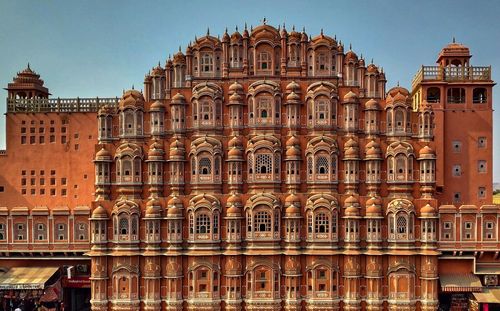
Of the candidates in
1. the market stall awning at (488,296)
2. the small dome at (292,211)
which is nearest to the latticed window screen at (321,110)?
the small dome at (292,211)

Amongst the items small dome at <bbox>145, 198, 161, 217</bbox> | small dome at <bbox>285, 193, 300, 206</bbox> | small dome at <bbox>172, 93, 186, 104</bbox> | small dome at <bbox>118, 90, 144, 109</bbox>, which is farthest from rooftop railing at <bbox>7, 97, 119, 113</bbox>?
small dome at <bbox>285, 193, 300, 206</bbox>

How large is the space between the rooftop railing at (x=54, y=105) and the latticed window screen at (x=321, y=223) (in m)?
21.4

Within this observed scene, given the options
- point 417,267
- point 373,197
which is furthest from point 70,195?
point 417,267

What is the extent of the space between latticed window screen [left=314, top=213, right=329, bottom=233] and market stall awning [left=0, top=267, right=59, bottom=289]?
21.0m

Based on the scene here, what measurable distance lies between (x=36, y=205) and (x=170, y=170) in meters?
14.0

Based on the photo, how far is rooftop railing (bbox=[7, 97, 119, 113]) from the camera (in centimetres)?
4525

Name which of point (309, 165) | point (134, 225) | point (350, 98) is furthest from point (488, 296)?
point (134, 225)

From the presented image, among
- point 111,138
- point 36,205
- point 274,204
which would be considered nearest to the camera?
point 274,204

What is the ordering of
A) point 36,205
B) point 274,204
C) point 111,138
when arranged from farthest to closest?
point 36,205 → point 111,138 → point 274,204

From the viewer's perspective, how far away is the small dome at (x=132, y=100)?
127ft

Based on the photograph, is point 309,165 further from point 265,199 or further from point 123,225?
point 123,225

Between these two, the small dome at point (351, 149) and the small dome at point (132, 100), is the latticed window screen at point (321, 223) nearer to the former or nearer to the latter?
the small dome at point (351, 149)

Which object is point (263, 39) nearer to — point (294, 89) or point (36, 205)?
point (294, 89)

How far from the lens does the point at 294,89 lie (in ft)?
125
